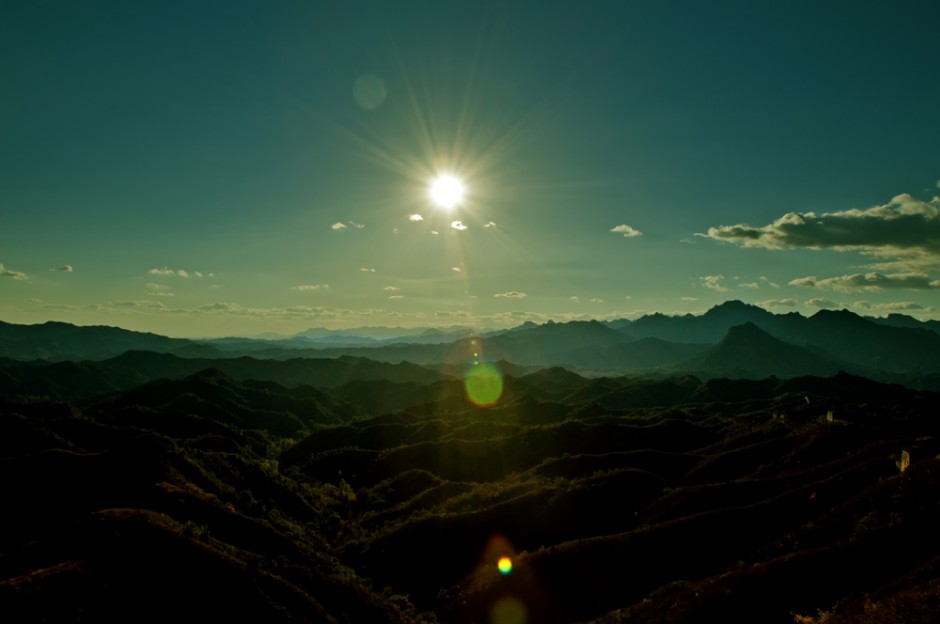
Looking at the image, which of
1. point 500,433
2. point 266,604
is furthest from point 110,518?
point 500,433

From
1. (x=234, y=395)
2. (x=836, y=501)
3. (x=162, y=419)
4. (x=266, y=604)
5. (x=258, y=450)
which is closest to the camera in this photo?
(x=266, y=604)

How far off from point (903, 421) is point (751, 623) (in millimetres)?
85098

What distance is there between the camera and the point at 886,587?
2619 centimetres

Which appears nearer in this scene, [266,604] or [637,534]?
[266,604]

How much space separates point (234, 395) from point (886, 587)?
206 metres

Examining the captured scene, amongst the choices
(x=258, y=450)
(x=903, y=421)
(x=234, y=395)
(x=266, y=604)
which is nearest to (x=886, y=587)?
(x=266, y=604)

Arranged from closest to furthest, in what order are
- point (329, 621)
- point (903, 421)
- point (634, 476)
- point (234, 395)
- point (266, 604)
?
point (266, 604) < point (329, 621) < point (634, 476) < point (903, 421) < point (234, 395)

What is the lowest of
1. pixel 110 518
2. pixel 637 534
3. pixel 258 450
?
pixel 258 450

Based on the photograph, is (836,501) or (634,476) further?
(634,476)

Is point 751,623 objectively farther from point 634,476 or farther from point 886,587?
point 634,476

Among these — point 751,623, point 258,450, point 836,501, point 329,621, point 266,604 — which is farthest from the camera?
point 258,450

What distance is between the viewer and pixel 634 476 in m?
66.4

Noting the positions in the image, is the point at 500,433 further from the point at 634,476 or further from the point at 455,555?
the point at 455,555

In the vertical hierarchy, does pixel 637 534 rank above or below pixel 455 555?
above
